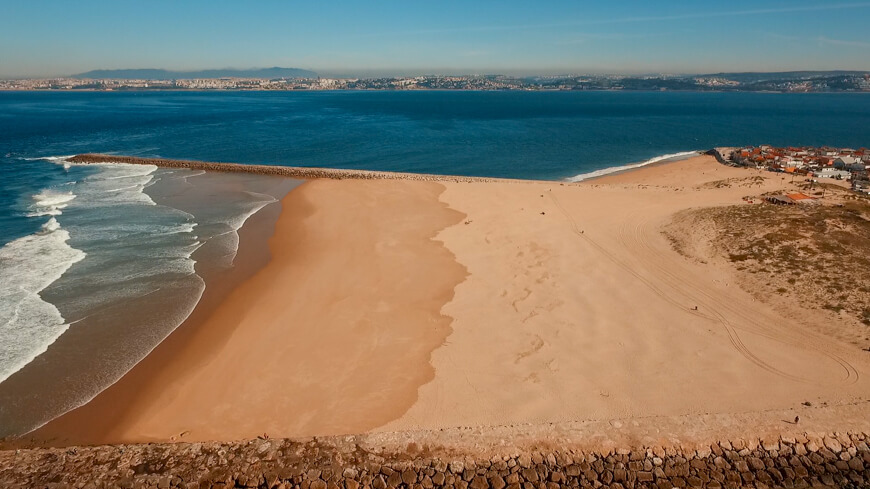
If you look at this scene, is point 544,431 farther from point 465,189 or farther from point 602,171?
point 602,171

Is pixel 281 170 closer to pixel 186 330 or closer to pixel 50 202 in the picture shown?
pixel 50 202

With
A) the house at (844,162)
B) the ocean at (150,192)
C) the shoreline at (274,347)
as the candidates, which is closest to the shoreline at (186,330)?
the shoreline at (274,347)

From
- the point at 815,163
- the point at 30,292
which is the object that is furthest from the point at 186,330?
the point at 815,163

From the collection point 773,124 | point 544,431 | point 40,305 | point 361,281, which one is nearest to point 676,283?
point 544,431

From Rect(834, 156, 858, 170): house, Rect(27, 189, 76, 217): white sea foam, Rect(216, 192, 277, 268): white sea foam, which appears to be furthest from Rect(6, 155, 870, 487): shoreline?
Rect(834, 156, 858, 170): house

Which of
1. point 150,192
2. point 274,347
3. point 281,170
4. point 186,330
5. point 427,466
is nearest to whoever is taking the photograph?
point 427,466

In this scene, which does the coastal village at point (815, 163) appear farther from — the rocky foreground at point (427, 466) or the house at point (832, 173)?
the rocky foreground at point (427, 466)

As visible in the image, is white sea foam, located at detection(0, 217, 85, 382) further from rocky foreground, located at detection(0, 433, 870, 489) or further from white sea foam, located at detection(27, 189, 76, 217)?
rocky foreground, located at detection(0, 433, 870, 489)
